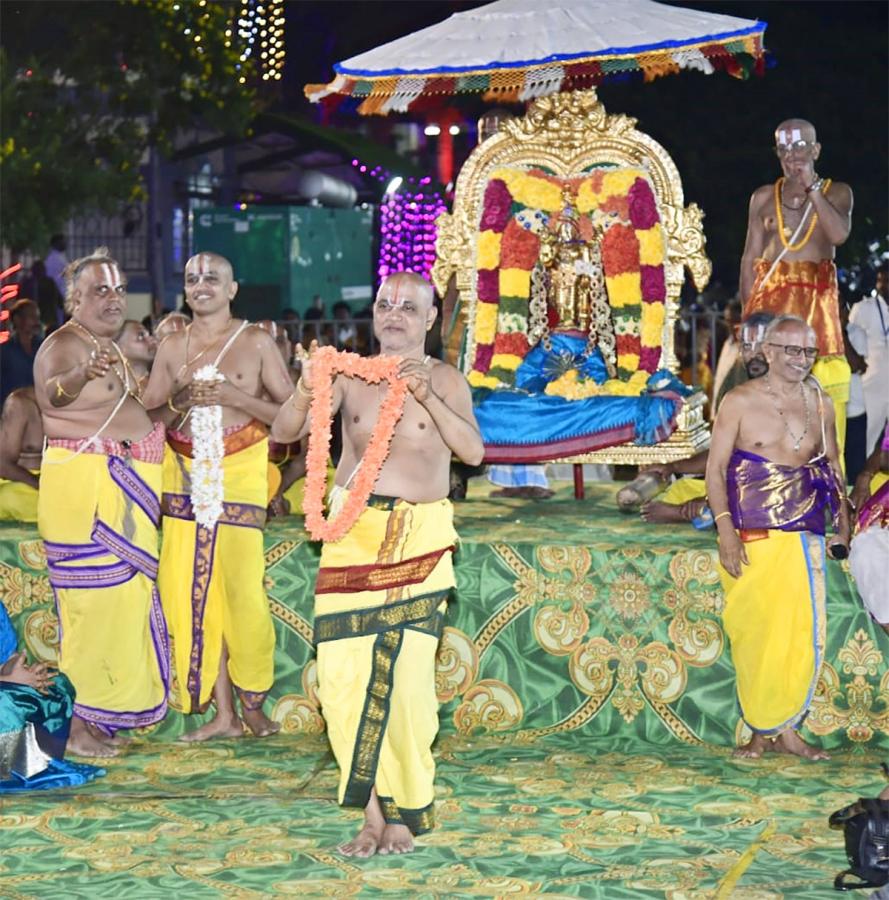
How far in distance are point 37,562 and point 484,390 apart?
2.45 metres

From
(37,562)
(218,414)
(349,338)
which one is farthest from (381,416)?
(349,338)

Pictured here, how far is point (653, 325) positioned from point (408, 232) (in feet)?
30.1

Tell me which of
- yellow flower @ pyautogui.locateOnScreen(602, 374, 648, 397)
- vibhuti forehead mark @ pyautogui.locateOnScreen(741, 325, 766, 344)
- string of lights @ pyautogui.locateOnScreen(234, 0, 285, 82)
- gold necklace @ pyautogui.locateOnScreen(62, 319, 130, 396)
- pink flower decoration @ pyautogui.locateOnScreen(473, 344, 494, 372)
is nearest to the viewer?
gold necklace @ pyautogui.locateOnScreen(62, 319, 130, 396)

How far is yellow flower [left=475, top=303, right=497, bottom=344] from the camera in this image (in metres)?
9.35

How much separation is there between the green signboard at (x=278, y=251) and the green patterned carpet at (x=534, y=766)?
1057 cm

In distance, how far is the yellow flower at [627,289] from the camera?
9.23 meters

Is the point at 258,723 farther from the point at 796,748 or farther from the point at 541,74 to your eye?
the point at 541,74

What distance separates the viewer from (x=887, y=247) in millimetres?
17906

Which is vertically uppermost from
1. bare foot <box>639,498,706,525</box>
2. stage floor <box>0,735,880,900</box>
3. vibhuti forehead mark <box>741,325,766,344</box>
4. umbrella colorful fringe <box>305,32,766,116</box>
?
umbrella colorful fringe <box>305,32,766,116</box>

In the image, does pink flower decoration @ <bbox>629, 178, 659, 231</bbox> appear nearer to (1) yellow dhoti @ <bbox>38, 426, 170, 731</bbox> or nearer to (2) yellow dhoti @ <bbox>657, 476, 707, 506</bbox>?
(2) yellow dhoti @ <bbox>657, 476, 707, 506</bbox>

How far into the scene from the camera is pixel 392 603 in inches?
223

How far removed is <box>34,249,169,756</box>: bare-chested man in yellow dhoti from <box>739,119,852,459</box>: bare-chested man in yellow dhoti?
275 centimetres

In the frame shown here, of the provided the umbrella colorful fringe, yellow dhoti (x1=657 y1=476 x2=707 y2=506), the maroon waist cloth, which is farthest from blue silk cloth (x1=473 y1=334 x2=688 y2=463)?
the maroon waist cloth

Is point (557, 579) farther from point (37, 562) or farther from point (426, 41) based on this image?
point (426, 41)
